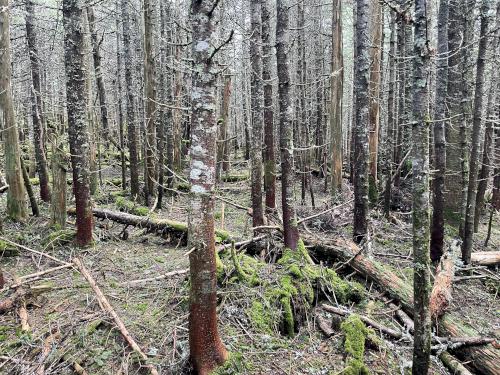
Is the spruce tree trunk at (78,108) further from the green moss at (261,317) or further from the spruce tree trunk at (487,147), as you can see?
the spruce tree trunk at (487,147)

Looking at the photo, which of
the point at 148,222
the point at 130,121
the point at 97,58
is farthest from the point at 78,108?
the point at 97,58

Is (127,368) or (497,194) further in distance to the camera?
(497,194)

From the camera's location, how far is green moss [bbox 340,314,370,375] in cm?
434

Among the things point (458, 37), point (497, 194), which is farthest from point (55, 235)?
point (497, 194)

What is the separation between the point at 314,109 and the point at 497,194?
1167 centimetres

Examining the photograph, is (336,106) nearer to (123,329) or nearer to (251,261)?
(251,261)

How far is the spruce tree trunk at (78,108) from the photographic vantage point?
6965 millimetres

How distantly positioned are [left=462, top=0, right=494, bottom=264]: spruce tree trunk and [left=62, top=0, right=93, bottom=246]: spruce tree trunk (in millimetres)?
7430

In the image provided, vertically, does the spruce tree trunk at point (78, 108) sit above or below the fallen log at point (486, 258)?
above

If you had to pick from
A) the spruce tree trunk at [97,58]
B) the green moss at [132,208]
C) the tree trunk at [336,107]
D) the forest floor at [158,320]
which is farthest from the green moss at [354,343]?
the spruce tree trunk at [97,58]

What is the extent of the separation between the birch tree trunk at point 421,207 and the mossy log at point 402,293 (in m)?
1.71

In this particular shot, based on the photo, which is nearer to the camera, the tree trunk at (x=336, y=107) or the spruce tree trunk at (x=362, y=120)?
the spruce tree trunk at (x=362, y=120)

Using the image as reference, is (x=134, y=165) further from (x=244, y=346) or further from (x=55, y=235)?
(x=244, y=346)

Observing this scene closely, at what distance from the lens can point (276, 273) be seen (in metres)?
6.00
